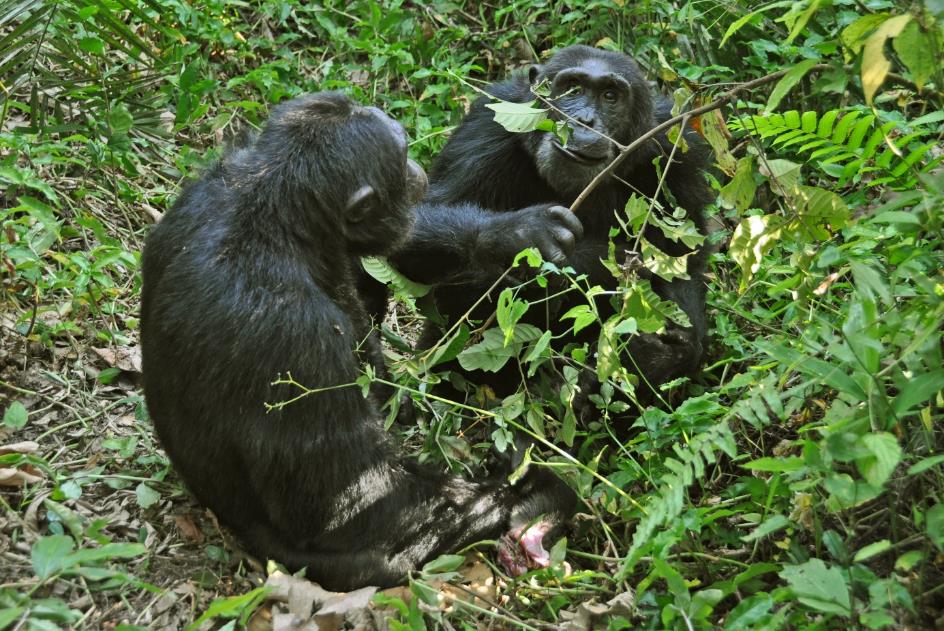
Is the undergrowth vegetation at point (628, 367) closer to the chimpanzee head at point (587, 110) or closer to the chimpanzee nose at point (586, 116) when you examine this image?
the chimpanzee head at point (587, 110)

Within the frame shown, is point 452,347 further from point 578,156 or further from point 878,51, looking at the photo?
point 878,51

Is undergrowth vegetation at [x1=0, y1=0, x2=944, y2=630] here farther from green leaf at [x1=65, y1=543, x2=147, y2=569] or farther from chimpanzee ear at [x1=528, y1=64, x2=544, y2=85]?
chimpanzee ear at [x1=528, y1=64, x2=544, y2=85]

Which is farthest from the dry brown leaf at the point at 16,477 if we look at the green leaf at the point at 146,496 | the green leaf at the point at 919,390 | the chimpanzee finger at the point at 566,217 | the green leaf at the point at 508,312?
the green leaf at the point at 919,390

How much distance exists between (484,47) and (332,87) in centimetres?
207

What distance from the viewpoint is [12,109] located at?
30.2ft

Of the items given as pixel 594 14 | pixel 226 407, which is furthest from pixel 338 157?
pixel 594 14

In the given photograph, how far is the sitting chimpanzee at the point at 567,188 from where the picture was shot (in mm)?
7426

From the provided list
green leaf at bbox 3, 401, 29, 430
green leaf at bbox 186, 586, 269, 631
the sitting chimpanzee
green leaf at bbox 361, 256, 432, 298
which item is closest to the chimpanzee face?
green leaf at bbox 361, 256, 432, 298

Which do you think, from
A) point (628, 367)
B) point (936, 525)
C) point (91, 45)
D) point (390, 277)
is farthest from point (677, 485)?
point (91, 45)

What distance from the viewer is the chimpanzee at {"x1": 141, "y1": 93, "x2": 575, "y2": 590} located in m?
5.44

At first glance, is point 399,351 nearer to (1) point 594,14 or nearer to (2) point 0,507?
(2) point 0,507

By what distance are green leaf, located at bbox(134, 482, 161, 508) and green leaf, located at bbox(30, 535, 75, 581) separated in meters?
1.41

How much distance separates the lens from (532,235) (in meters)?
6.84

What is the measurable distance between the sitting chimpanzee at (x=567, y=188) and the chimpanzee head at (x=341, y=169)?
0.87 meters
